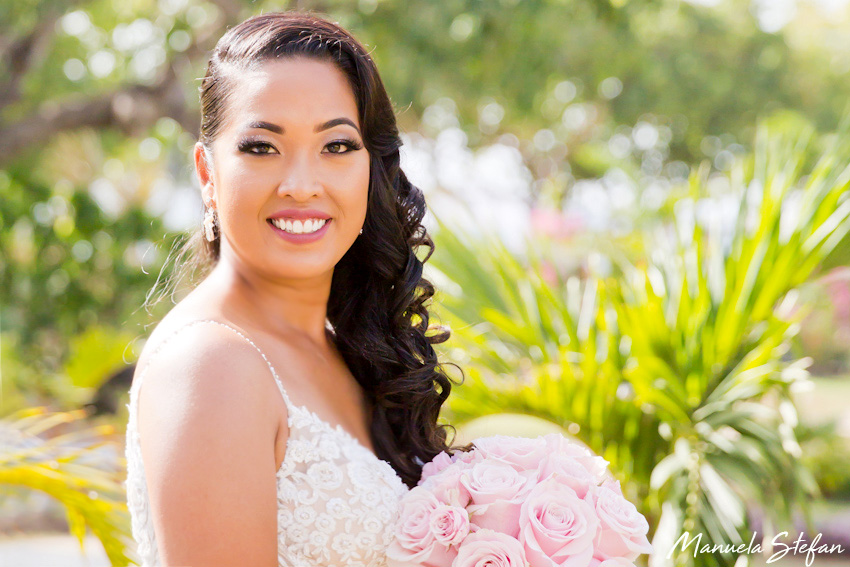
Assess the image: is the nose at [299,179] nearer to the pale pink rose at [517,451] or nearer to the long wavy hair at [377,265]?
the long wavy hair at [377,265]

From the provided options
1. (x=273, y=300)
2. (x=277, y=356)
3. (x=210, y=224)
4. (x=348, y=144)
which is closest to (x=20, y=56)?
(x=210, y=224)

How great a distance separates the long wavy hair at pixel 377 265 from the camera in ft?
6.75

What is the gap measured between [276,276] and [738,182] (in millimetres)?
2428

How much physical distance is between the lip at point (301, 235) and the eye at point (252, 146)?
165 mm

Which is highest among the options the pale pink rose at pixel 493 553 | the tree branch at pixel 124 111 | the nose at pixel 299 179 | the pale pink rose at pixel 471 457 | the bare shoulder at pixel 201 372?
the tree branch at pixel 124 111

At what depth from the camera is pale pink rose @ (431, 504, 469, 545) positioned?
175 centimetres

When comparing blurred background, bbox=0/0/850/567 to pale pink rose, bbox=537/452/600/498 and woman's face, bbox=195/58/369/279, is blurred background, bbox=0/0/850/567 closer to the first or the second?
woman's face, bbox=195/58/369/279

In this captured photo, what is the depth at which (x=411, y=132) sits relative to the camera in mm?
17734

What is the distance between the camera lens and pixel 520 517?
70.2 inches

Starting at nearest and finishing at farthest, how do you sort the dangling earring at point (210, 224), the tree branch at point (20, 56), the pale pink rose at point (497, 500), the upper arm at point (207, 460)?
1. the upper arm at point (207, 460)
2. the pale pink rose at point (497, 500)
3. the dangling earring at point (210, 224)
4. the tree branch at point (20, 56)

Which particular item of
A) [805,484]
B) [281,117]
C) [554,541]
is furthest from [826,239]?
[281,117]

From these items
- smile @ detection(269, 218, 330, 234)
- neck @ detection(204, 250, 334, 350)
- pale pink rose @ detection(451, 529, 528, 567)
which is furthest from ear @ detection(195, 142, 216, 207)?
pale pink rose @ detection(451, 529, 528, 567)

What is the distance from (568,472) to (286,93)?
3.63 feet

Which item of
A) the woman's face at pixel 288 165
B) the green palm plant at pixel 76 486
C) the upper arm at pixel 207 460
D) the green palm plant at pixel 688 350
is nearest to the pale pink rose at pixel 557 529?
the upper arm at pixel 207 460
